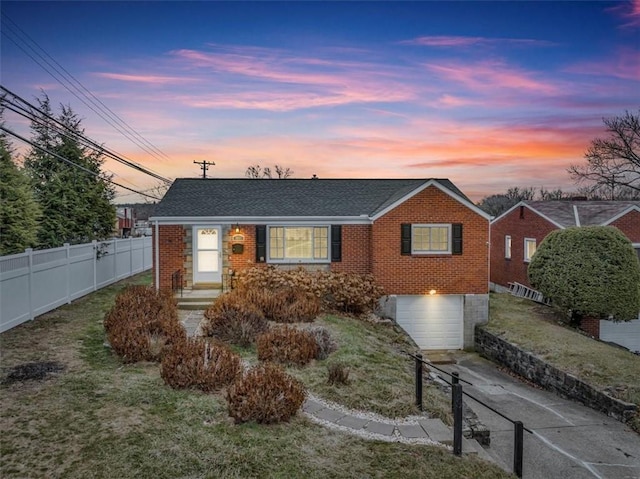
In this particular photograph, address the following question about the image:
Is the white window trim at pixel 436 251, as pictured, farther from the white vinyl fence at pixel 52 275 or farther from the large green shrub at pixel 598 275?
the white vinyl fence at pixel 52 275

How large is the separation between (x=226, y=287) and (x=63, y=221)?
8323 millimetres

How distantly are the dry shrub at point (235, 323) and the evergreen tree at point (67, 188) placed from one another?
37.4 feet

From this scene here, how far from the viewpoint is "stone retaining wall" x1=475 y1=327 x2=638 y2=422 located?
9867 millimetres

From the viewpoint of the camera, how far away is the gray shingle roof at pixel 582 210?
19.6 meters

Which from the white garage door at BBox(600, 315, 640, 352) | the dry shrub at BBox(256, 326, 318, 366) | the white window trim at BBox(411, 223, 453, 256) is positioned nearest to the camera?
the dry shrub at BBox(256, 326, 318, 366)

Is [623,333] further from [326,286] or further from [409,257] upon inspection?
[326,286]

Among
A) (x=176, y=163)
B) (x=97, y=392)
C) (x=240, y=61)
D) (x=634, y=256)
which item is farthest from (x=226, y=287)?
(x=176, y=163)

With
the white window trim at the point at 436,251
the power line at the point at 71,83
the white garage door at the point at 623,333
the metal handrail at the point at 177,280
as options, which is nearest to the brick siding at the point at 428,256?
the white window trim at the point at 436,251

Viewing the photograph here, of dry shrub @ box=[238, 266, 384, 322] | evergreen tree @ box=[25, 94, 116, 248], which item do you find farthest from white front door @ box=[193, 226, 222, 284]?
evergreen tree @ box=[25, 94, 116, 248]

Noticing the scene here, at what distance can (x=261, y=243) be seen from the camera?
15.4 meters

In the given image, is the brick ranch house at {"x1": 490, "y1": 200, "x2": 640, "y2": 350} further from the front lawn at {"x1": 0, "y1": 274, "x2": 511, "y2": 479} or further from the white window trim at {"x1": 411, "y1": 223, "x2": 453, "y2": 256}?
the front lawn at {"x1": 0, "y1": 274, "x2": 511, "y2": 479}

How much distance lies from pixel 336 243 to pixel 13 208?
10555 mm

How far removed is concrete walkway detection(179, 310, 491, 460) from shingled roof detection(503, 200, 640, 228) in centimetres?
1631

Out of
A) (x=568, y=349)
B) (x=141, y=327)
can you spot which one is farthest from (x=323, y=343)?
(x=568, y=349)
